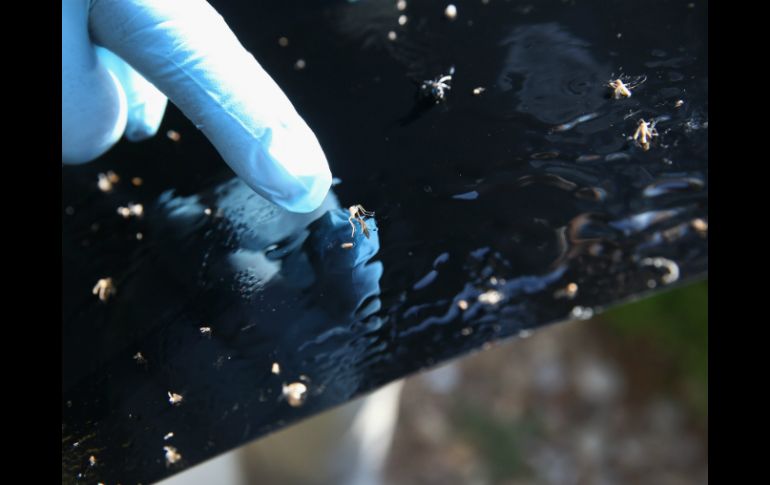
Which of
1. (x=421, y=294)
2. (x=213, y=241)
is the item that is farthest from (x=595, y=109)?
(x=213, y=241)

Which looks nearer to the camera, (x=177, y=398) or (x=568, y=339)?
(x=177, y=398)

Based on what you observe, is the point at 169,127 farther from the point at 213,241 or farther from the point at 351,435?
the point at 351,435

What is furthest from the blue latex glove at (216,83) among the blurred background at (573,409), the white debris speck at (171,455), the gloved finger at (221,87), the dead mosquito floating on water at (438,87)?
the blurred background at (573,409)

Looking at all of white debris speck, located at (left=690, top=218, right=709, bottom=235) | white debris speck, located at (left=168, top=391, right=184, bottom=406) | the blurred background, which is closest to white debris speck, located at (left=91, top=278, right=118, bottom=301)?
white debris speck, located at (left=168, top=391, right=184, bottom=406)

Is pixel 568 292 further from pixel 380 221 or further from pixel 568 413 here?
pixel 568 413

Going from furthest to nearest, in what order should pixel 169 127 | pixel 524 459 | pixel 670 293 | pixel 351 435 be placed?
pixel 524 459, pixel 670 293, pixel 351 435, pixel 169 127

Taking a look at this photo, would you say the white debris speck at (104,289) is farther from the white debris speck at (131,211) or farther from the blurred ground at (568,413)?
the blurred ground at (568,413)

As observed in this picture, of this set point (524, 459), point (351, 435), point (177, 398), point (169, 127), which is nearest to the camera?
point (177, 398)

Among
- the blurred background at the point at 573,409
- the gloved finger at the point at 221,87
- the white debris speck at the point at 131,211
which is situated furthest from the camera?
the blurred background at the point at 573,409
